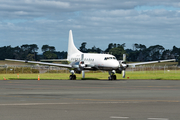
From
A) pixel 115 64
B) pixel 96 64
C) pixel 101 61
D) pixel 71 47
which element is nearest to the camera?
pixel 115 64

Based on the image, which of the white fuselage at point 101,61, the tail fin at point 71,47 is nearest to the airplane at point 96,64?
the white fuselage at point 101,61

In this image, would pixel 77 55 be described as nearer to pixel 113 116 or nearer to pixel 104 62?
pixel 104 62

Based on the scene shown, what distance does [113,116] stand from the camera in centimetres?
1220

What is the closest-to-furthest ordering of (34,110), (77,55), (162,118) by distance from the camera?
(162,118)
(34,110)
(77,55)

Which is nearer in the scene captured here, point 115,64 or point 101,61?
point 115,64

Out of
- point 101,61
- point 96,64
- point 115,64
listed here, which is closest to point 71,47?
point 96,64

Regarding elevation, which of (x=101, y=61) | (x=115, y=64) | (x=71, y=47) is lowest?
(x=115, y=64)

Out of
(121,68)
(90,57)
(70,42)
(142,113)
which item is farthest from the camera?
(70,42)

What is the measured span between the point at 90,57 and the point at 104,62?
3999 mm

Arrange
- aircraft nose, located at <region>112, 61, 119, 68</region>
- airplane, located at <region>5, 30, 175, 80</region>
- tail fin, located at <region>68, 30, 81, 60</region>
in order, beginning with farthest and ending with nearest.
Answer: tail fin, located at <region>68, 30, 81, 60</region> → airplane, located at <region>5, 30, 175, 80</region> → aircraft nose, located at <region>112, 61, 119, 68</region>

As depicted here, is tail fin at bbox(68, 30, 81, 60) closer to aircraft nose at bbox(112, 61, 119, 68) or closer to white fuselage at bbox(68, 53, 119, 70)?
white fuselage at bbox(68, 53, 119, 70)

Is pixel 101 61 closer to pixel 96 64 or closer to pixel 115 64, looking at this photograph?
pixel 96 64

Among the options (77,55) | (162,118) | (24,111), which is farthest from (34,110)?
(77,55)

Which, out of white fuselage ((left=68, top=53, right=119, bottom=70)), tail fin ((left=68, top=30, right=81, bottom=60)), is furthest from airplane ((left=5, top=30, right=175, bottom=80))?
tail fin ((left=68, top=30, right=81, bottom=60))
